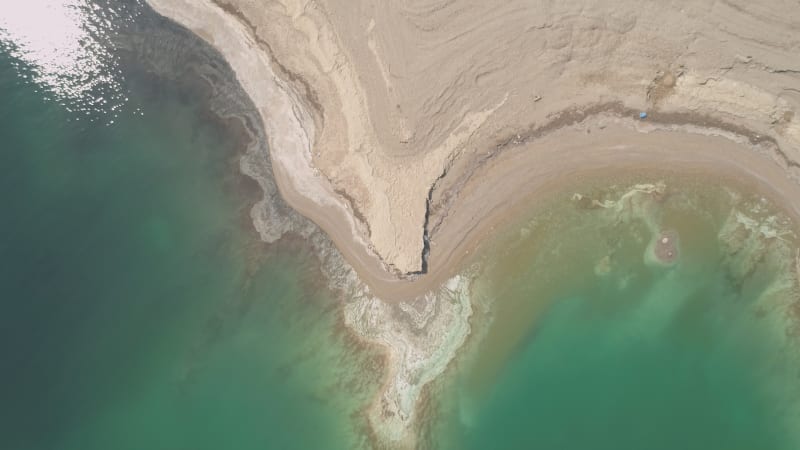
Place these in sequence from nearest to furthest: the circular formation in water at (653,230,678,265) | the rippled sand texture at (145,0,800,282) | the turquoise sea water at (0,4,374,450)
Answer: the rippled sand texture at (145,0,800,282) → the circular formation in water at (653,230,678,265) → the turquoise sea water at (0,4,374,450)

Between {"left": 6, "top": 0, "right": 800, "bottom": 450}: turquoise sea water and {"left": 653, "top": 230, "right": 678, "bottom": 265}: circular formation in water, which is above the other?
{"left": 653, "top": 230, "right": 678, "bottom": 265}: circular formation in water

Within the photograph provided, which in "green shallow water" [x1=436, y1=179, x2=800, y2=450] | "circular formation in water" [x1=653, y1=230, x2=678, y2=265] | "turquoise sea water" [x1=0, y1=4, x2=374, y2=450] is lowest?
"turquoise sea water" [x1=0, y1=4, x2=374, y2=450]

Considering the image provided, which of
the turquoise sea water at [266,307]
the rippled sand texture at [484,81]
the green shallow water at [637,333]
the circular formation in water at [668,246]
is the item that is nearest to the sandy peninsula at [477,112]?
the rippled sand texture at [484,81]

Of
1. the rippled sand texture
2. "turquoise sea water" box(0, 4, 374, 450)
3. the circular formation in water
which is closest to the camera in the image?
the rippled sand texture

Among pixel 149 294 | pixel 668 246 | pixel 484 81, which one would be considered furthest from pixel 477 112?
pixel 149 294

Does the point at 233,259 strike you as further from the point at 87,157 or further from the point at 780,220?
the point at 780,220

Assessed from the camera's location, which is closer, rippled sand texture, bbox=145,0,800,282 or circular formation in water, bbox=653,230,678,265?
rippled sand texture, bbox=145,0,800,282

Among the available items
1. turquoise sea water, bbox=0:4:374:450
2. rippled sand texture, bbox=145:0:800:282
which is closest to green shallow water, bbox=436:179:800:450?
rippled sand texture, bbox=145:0:800:282

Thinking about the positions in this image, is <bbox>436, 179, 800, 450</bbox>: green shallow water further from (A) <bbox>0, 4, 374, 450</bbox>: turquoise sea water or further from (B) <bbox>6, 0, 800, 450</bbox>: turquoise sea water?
(A) <bbox>0, 4, 374, 450</bbox>: turquoise sea water

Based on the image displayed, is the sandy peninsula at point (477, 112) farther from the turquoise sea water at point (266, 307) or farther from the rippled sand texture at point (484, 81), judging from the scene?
the turquoise sea water at point (266, 307)
